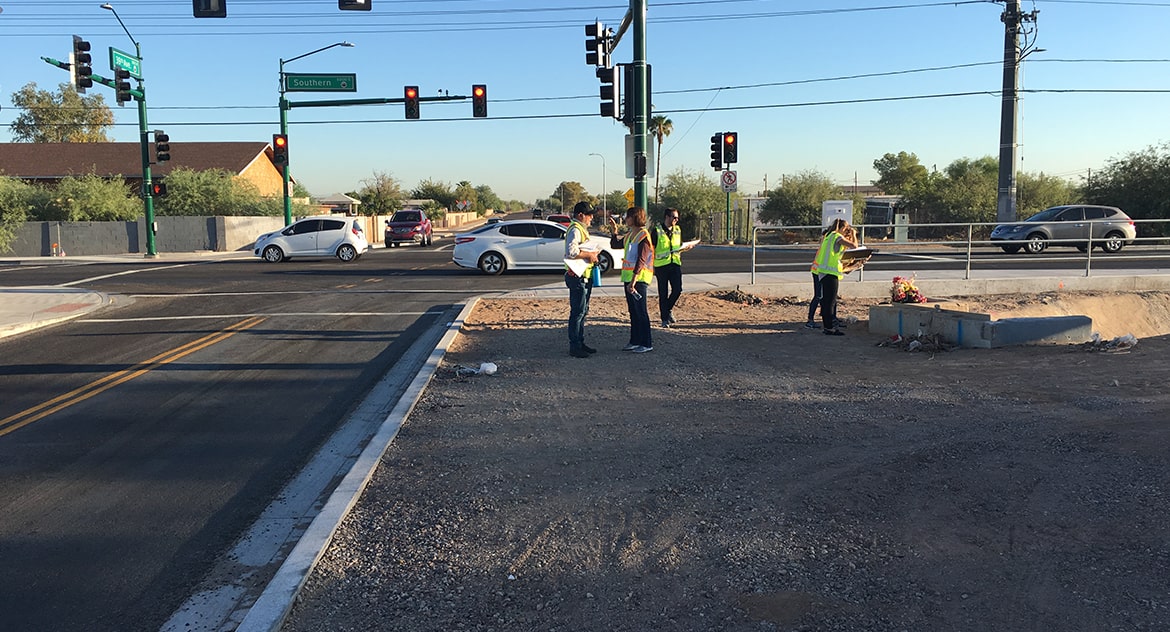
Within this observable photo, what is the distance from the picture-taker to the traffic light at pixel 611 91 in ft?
50.6

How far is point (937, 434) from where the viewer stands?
21.7 feet

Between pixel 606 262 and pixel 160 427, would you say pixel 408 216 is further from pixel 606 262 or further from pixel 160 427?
pixel 160 427

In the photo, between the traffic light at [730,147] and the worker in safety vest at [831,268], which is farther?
the traffic light at [730,147]

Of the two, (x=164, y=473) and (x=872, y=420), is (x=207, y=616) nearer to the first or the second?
(x=164, y=473)

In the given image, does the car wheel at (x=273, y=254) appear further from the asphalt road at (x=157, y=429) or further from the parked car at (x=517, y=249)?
the asphalt road at (x=157, y=429)

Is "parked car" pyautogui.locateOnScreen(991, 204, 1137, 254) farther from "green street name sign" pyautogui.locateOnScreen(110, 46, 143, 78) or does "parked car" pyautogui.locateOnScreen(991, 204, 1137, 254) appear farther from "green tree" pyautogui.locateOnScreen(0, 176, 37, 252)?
"green tree" pyautogui.locateOnScreen(0, 176, 37, 252)

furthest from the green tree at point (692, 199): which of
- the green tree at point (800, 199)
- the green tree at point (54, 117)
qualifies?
the green tree at point (54, 117)

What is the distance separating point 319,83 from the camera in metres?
34.4

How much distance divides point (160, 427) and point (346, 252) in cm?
2189

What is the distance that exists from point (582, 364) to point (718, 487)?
176 inches

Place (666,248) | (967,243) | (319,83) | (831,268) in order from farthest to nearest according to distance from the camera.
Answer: (319,83) → (967,243) → (666,248) → (831,268)

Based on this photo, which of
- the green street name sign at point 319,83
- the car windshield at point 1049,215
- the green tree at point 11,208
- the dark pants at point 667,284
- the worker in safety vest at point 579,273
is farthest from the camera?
the green tree at point 11,208

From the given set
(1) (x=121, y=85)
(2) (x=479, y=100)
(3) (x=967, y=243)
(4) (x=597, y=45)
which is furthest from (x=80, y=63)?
(3) (x=967, y=243)

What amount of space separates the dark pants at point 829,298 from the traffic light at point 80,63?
76.1 feet
